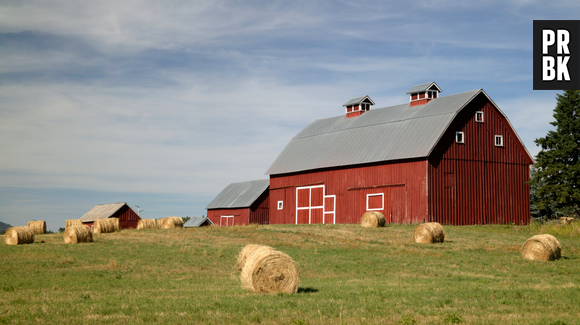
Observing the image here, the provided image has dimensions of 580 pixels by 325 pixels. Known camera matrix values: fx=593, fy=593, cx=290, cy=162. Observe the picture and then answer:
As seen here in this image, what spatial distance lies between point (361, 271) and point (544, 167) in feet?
145

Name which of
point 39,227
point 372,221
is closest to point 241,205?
point 39,227

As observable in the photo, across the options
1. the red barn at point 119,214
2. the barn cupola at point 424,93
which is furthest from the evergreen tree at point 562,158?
the red barn at point 119,214

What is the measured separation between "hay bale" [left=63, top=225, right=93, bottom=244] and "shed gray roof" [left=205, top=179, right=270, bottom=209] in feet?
129

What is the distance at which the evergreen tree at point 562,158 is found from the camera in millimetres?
59156

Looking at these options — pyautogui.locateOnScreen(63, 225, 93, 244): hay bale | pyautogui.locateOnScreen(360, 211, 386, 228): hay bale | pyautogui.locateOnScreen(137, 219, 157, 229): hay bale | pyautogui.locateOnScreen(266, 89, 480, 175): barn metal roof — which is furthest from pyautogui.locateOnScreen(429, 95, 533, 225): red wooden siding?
pyautogui.locateOnScreen(63, 225, 93, 244): hay bale

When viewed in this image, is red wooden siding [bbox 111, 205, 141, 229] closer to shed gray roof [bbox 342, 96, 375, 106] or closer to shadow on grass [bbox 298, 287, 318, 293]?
shed gray roof [bbox 342, 96, 375, 106]

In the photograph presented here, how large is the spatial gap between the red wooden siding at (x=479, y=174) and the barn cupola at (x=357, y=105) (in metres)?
12.7

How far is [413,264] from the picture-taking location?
25406mm

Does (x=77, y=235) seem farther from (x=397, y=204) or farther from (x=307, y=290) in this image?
(x=397, y=204)

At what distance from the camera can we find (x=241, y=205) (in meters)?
75.8

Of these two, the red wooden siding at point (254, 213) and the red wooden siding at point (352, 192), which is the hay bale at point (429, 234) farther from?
the red wooden siding at point (254, 213)

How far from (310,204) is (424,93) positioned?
1433 centimetres

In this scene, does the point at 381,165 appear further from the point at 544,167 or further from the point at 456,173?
the point at 544,167

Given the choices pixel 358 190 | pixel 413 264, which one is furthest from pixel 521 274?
pixel 358 190
